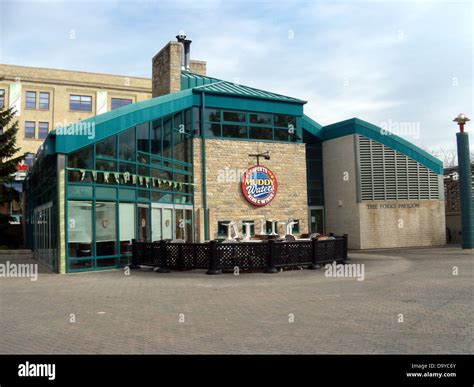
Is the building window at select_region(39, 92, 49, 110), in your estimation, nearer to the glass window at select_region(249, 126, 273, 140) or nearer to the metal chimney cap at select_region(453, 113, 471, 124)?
the glass window at select_region(249, 126, 273, 140)

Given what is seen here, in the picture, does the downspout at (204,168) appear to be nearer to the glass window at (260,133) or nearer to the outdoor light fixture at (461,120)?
the glass window at (260,133)

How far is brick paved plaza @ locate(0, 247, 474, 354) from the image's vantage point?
6.92m

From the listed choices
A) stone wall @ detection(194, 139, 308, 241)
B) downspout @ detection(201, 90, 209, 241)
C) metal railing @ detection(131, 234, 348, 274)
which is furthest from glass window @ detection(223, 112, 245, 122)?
metal railing @ detection(131, 234, 348, 274)

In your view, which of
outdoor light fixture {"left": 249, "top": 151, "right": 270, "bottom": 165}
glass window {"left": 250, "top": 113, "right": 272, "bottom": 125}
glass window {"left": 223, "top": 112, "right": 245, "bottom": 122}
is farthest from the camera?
glass window {"left": 250, "top": 113, "right": 272, "bottom": 125}

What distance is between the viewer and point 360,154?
28344 millimetres

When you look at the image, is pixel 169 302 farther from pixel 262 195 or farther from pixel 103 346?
pixel 262 195

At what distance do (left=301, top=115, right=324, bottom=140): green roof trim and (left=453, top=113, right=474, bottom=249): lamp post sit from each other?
25.4 ft

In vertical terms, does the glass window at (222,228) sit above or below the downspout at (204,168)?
below

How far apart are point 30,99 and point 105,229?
3749cm

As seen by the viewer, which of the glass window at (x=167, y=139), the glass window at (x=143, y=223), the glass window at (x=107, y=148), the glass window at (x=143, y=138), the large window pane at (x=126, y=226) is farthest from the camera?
the glass window at (x=167, y=139)

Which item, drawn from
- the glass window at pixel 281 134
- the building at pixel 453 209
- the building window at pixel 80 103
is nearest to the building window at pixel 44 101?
the building window at pixel 80 103

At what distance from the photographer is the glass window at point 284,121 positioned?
26.5m

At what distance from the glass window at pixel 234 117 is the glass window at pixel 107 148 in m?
8.01
